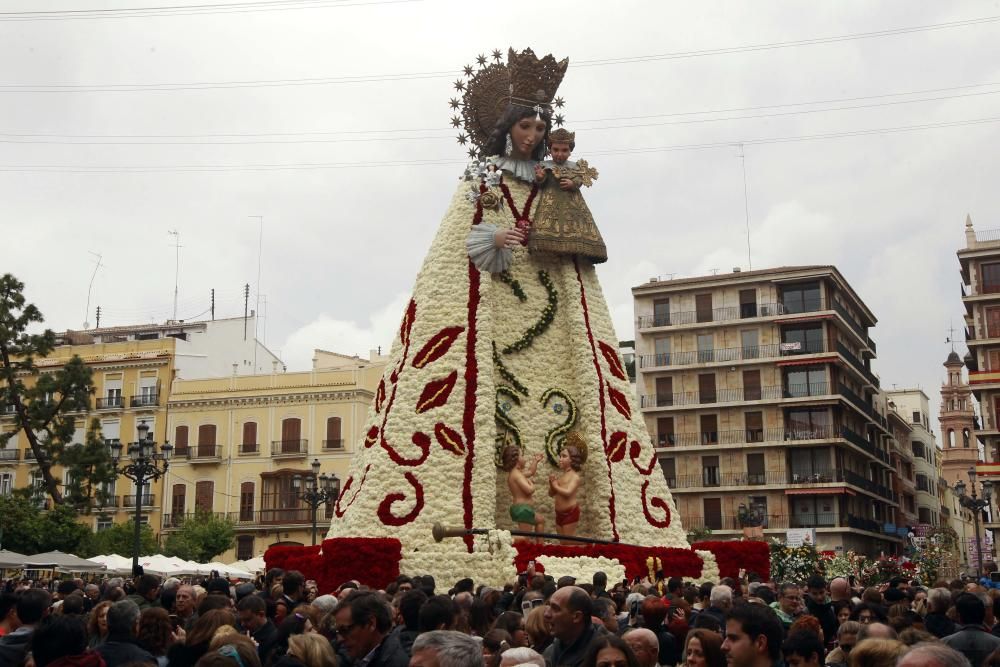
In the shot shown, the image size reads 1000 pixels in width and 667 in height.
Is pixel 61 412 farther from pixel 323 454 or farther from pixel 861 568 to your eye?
pixel 861 568

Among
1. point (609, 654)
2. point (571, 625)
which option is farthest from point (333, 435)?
point (609, 654)

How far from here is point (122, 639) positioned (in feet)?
23.8

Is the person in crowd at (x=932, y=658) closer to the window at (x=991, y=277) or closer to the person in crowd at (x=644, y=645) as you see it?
the person in crowd at (x=644, y=645)

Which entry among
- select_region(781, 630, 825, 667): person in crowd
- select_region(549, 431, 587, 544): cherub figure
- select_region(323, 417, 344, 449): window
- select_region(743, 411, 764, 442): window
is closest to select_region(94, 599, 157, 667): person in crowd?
select_region(781, 630, 825, 667): person in crowd

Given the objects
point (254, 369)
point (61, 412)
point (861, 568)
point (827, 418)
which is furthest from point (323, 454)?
point (861, 568)

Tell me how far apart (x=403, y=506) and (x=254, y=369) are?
130 ft

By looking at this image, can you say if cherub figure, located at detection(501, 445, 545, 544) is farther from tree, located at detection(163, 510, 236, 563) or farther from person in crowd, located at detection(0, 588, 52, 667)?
tree, located at detection(163, 510, 236, 563)

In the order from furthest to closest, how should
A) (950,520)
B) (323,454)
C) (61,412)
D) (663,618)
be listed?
(950,520)
(323,454)
(61,412)
(663,618)

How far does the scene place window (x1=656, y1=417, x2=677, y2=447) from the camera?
185 feet

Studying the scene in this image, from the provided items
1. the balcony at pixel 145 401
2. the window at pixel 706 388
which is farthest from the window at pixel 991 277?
the balcony at pixel 145 401

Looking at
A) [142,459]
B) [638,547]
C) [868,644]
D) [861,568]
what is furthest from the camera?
[861,568]

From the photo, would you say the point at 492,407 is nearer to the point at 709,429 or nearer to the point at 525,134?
the point at 525,134

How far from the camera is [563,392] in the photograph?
68.2 ft

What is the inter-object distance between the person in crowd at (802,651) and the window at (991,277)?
51.7 metres
